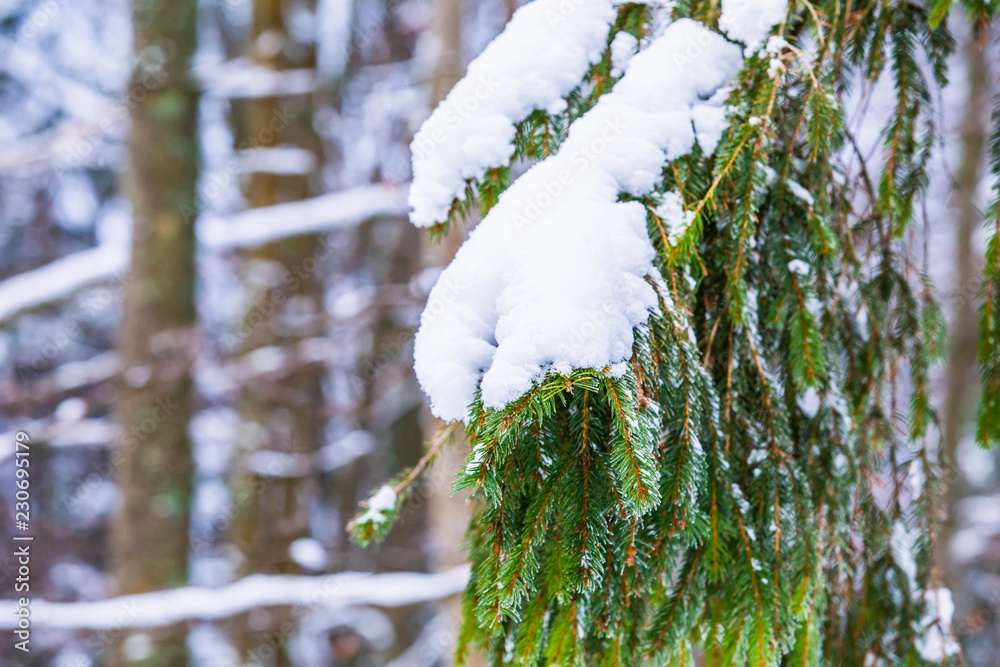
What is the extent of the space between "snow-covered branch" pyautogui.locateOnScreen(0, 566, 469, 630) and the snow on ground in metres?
2.31

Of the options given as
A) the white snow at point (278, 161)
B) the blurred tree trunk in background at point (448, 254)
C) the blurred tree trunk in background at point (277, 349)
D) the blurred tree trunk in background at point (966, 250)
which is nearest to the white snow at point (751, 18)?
the blurred tree trunk in background at point (448, 254)

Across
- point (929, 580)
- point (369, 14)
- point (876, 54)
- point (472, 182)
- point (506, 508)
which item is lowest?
point (929, 580)

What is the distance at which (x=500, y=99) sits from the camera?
106 cm

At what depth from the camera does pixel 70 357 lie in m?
7.03

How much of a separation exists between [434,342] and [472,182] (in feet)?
1.14

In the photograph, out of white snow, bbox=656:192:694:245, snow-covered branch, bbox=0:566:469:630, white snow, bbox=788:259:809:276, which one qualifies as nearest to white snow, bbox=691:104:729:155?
white snow, bbox=656:192:694:245

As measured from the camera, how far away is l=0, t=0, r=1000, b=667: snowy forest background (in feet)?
11.6

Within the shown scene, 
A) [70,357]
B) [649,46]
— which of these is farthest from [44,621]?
[70,357]

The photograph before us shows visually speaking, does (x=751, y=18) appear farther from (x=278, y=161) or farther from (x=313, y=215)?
(x=278, y=161)

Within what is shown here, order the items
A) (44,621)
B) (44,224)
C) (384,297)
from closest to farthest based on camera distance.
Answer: (44,621), (384,297), (44,224)

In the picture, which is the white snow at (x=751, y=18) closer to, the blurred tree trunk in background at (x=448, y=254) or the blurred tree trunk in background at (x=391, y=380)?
the blurred tree trunk in background at (x=448, y=254)

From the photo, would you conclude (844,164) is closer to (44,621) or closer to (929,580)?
(929,580)

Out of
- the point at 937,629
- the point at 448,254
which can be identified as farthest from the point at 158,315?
the point at 937,629

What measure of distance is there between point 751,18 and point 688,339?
58cm
